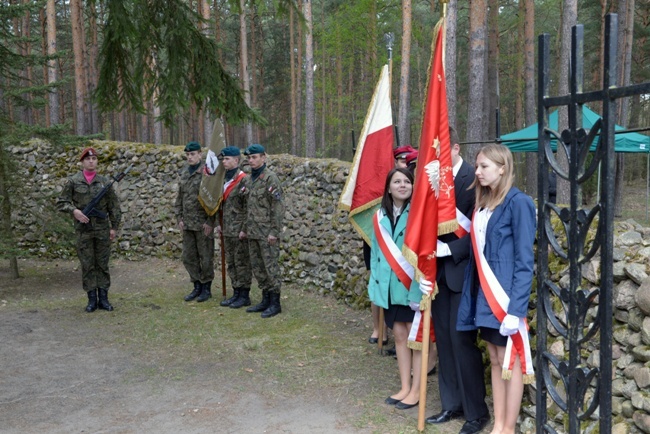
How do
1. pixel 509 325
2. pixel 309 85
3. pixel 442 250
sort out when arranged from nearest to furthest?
1. pixel 509 325
2. pixel 442 250
3. pixel 309 85

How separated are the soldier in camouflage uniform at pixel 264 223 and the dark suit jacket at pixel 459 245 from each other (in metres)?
2.97

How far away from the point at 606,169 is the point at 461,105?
Answer: 2417 centimetres

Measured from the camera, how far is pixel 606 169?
190 centimetres

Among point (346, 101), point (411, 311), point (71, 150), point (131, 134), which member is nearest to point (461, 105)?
point (346, 101)

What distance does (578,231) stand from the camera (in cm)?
212

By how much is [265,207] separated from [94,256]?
86.8 inches

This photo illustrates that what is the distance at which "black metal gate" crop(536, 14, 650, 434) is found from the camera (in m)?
1.93

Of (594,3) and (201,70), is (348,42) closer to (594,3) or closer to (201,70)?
(594,3)

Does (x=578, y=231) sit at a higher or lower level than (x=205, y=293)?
higher

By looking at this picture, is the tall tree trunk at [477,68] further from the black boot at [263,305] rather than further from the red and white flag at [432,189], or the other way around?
the red and white flag at [432,189]

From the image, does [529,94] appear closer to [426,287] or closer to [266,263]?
[266,263]

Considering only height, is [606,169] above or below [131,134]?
below

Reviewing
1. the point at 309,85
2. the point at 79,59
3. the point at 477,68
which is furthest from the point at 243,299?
the point at 309,85

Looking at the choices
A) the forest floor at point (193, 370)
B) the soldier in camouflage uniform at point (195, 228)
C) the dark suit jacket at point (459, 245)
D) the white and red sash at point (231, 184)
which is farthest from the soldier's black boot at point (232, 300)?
the dark suit jacket at point (459, 245)
